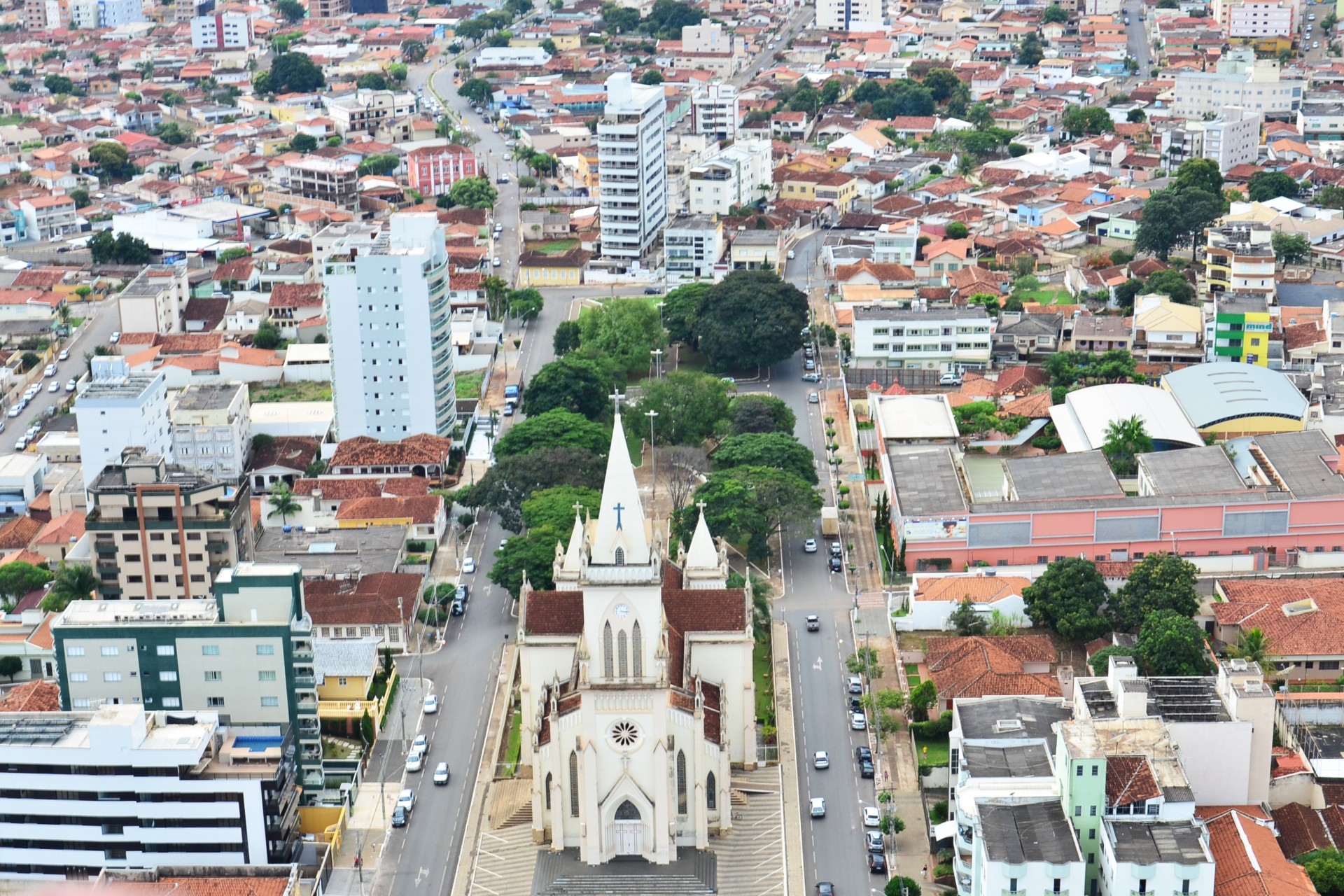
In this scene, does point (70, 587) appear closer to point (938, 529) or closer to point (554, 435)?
point (554, 435)

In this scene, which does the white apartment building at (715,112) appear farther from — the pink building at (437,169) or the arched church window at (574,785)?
the arched church window at (574,785)

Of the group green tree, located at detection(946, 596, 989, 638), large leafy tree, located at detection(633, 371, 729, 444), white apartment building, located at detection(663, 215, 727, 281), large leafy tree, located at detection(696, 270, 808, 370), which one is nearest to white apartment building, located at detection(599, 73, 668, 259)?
white apartment building, located at detection(663, 215, 727, 281)

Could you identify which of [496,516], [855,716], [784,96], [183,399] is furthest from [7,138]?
[855,716]

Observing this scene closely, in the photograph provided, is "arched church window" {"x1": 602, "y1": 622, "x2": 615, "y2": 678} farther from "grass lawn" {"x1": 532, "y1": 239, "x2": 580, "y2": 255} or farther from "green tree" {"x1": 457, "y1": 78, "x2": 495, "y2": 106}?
"green tree" {"x1": 457, "y1": 78, "x2": 495, "y2": 106}

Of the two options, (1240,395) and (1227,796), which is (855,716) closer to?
(1227,796)

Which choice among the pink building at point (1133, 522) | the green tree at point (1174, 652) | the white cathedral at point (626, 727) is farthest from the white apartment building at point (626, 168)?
the white cathedral at point (626, 727)
